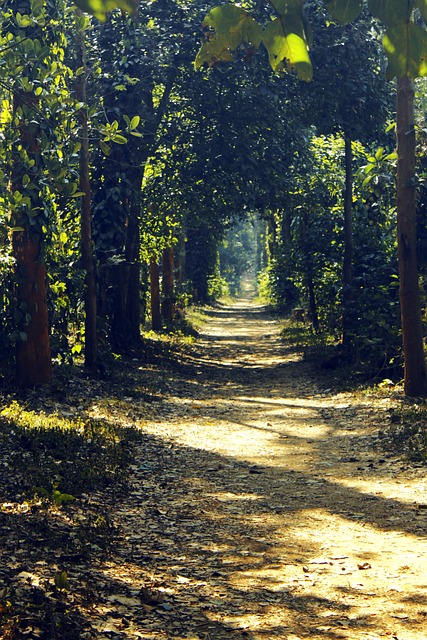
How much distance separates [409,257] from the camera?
1275 centimetres

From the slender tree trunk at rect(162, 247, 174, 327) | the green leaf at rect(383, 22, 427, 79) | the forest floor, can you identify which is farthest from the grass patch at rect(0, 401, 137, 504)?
the slender tree trunk at rect(162, 247, 174, 327)

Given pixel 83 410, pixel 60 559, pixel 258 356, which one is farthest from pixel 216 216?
pixel 60 559

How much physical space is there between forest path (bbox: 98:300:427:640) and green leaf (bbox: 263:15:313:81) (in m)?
3.27

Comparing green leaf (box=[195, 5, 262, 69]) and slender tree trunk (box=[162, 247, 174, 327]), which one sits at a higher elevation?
green leaf (box=[195, 5, 262, 69])

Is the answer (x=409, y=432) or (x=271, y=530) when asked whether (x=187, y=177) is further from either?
(x=271, y=530)

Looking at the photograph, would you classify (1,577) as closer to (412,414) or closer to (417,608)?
(417,608)

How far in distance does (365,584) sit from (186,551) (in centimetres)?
145

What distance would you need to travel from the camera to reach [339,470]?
907cm

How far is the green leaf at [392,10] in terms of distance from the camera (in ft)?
7.98

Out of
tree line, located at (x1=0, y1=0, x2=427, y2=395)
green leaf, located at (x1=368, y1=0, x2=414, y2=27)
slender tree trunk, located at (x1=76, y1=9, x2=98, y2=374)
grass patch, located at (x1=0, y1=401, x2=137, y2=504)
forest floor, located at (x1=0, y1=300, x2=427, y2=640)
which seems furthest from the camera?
slender tree trunk, located at (x1=76, y1=9, x2=98, y2=374)

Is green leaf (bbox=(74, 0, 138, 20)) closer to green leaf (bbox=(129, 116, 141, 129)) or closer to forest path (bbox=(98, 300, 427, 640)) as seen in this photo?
forest path (bbox=(98, 300, 427, 640))

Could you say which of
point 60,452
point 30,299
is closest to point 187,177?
point 30,299

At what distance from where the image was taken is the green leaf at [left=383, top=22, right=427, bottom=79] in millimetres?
2426

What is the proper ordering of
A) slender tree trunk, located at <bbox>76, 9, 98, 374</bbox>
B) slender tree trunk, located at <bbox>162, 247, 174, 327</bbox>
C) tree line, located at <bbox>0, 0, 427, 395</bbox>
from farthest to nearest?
slender tree trunk, located at <bbox>162, 247, 174, 327</bbox>
slender tree trunk, located at <bbox>76, 9, 98, 374</bbox>
tree line, located at <bbox>0, 0, 427, 395</bbox>
